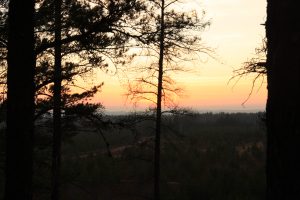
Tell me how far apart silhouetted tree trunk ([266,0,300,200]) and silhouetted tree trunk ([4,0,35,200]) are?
314 centimetres

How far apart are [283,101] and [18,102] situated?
328 cm

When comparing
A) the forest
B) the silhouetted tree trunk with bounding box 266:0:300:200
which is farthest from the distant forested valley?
the silhouetted tree trunk with bounding box 266:0:300:200

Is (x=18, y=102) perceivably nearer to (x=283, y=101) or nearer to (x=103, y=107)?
(x=283, y=101)

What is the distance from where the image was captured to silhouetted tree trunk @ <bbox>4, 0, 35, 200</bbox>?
464 centimetres

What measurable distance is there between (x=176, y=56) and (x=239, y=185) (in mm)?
9985

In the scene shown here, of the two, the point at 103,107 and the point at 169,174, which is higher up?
the point at 103,107

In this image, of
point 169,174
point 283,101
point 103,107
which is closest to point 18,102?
point 283,101

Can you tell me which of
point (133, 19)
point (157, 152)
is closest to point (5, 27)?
point (133, 19)

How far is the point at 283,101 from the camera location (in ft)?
6.89

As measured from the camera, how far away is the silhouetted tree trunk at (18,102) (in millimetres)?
4641

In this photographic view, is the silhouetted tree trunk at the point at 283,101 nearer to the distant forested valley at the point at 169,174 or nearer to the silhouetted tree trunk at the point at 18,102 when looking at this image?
the silhouetted tree trunk at the point at 18,102

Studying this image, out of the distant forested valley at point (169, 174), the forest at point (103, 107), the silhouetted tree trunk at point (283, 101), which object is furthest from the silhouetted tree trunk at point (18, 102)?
the distant forested valley at point (169, 174)

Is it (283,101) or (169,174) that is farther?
(169,174)

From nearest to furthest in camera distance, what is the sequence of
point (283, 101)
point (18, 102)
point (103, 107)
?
point (283, 101)
point (18, 102)
point (103, 107)
